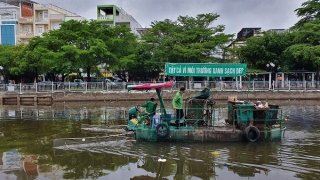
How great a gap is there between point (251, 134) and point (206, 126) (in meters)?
1.75

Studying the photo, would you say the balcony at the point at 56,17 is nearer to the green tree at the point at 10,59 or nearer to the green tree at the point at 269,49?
the green tree at the point at 10,59

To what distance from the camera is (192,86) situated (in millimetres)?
33562

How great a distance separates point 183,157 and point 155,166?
3.86ft

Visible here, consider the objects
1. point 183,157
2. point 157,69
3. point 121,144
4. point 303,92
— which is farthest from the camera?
point 157,69

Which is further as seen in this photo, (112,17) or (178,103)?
(112,17)

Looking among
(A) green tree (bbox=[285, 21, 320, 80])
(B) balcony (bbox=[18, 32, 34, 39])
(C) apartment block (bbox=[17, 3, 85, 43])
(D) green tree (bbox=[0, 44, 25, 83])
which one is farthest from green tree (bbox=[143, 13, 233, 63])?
(B) balcony (bbox=[18, 32, 34, 39])

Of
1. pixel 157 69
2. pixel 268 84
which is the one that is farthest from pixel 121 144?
pixel 157 69

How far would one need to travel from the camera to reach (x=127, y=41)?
3800 centimetres

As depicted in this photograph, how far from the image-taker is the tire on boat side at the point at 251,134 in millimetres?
12031

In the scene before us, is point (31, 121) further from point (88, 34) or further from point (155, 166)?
point (88, 34)

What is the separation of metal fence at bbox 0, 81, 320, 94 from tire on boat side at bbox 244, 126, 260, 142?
20979 millimetres

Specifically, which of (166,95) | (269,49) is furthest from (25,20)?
(269,49)

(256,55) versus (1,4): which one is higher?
(1,4)

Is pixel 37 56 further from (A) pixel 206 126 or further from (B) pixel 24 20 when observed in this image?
(A) pixel 206 126
